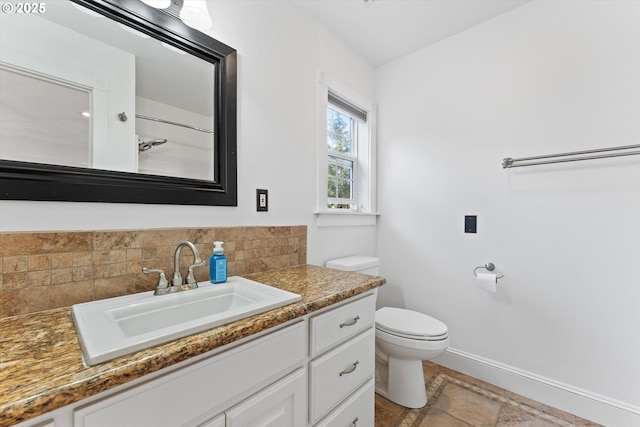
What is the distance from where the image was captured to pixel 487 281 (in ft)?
5.72

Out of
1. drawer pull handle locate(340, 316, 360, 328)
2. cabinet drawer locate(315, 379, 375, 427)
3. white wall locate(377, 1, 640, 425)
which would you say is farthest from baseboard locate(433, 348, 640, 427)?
drawer pull handle locate(340, 316, 360, 328)

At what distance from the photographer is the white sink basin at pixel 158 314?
0.62 m

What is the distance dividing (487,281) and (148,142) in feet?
6.64

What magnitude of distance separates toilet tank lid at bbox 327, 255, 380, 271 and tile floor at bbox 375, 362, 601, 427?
82cm

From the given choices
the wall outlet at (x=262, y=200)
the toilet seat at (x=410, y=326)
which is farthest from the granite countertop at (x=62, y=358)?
the toilet seat at (x=410, y=326)

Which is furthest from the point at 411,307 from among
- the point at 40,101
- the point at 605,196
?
the point at 40,101

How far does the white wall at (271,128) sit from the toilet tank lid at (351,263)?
61 mm

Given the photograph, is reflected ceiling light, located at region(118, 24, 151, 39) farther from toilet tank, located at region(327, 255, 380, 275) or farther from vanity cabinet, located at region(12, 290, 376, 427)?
toilet tank, located at region(327, 255, 380, 275)

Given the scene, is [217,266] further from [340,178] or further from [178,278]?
[340,178]

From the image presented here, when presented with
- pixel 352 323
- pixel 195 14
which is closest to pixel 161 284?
pixel 352 323

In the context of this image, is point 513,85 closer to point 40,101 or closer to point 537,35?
point 537,35

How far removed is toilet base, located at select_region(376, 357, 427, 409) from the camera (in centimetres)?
162

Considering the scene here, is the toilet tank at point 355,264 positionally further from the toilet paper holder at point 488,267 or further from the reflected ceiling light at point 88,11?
the reflected ceiling light at point 88,11

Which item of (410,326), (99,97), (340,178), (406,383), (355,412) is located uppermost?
(99,97)
